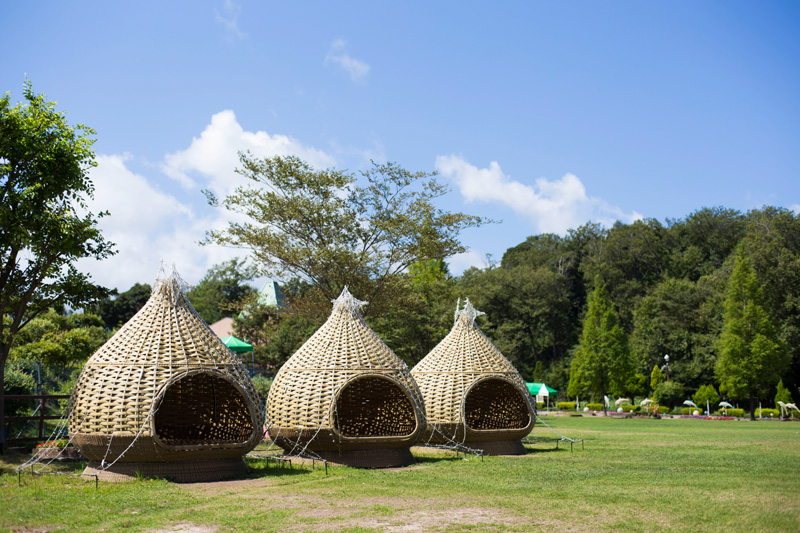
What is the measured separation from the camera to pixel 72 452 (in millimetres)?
12758

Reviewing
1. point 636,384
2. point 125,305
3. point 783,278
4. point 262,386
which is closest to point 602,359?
point 636,384

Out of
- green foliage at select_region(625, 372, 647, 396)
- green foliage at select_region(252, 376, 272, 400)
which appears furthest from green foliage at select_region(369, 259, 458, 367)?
green foliage at select_region(625, 372, 647, 396)

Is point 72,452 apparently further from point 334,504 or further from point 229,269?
point 229,269

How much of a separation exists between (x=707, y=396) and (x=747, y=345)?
424 centimetres

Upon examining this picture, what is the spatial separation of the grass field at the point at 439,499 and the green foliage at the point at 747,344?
26.9m

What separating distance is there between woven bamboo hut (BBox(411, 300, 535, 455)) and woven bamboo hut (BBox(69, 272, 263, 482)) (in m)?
4.81

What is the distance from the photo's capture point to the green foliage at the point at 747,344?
3738 cm

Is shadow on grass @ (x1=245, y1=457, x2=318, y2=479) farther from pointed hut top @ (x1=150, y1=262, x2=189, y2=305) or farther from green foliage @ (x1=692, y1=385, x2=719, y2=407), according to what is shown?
green foliage @ (x1=692, y1=385, x2=719, y2=407)

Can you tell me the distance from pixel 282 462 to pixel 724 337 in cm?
3247

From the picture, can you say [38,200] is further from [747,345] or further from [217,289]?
[217,289]

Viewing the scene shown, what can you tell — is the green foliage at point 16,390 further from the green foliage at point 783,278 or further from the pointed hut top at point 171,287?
the green foliage at point 783,278

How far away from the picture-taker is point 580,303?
2653 inches

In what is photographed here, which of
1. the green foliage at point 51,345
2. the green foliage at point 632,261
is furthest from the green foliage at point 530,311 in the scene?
the green foliage at point 51,345

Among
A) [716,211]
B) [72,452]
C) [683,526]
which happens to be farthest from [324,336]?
[716,211]
